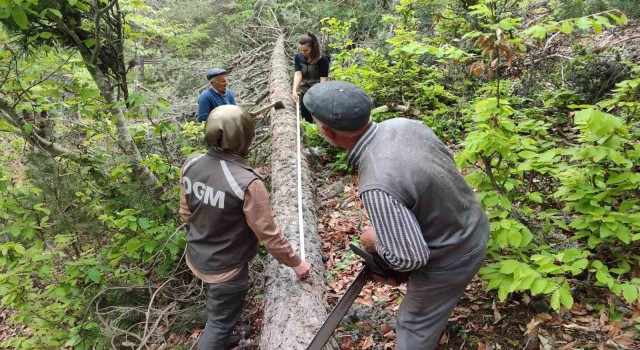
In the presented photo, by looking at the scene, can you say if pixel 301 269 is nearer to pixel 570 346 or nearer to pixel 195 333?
pixel 195 333

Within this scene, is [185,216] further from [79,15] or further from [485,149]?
[485,149]

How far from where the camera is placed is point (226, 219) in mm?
2754

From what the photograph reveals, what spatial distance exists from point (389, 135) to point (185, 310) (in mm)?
3043

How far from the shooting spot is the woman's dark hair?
19.5 feet

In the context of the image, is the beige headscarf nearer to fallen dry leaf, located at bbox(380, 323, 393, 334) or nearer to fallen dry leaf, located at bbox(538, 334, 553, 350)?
fallen dry leaf, located at bbox(380, 323, 393, 334)

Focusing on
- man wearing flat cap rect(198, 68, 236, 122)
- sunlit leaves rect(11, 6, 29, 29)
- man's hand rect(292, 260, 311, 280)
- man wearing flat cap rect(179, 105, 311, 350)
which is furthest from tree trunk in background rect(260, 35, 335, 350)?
sunlit leaves rect(11, 6, 29, 29)

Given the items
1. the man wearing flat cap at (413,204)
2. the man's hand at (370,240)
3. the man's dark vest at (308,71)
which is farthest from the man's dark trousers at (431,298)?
the man's dark vest at (308,71)

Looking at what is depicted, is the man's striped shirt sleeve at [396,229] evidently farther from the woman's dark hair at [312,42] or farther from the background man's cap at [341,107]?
the woman's dark hair at [312,42]

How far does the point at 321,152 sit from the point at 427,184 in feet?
15.2

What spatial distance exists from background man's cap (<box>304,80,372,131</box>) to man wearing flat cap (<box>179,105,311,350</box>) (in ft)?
2.97

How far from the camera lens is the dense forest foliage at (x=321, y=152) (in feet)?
8.54

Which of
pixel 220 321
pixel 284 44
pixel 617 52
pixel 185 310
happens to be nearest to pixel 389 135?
pixel 220 321

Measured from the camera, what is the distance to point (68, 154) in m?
4.14

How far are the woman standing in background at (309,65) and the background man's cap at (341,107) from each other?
4.21 meters
